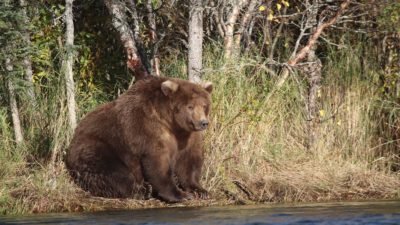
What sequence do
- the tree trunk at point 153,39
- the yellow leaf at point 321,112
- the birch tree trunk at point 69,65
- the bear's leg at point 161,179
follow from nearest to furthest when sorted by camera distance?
the bear's leg at point 161,179, the birch tree trunk at point 69,65, the yellow leaf at point 321,112, the tree trunk at point 153,39

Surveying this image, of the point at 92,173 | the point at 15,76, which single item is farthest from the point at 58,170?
the point at 15,76

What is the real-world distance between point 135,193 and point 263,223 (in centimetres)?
272

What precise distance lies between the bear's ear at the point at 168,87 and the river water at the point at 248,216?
4.47ft

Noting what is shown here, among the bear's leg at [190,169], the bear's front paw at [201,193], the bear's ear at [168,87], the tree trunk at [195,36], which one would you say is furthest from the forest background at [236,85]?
the bear's ear at [168,87]

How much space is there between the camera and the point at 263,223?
8.60 meters

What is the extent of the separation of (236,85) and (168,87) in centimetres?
161

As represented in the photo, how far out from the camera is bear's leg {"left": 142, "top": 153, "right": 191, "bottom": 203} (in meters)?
10.9

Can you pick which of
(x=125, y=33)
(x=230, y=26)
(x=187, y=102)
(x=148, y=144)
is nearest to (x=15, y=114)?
(x=125, y=33)

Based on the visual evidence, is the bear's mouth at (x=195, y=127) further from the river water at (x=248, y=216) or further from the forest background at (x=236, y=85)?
the river water at (x=248, y=216)

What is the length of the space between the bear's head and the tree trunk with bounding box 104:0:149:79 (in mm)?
1833

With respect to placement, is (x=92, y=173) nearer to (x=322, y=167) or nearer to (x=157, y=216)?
(x=157, y=216)

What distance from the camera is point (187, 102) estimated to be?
11109 mm

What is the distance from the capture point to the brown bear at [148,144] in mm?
10977

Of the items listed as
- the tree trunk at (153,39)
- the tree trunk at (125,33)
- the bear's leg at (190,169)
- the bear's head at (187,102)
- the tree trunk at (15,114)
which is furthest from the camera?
the tree trunk at (153,39)
